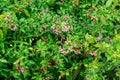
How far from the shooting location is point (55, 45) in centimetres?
303

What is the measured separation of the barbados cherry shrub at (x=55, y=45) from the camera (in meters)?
2.91

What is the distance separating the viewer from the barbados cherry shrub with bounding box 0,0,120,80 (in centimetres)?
291

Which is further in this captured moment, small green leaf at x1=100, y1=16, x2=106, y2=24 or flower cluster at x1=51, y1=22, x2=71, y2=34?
small green leaf at x1=100, y1=16, x2=106, y2=24

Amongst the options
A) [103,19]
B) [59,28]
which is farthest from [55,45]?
[103,19]

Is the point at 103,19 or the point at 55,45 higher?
the point at 103,19

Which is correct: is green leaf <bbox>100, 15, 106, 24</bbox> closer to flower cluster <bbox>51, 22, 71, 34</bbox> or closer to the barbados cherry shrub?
the barbados cherry shrub

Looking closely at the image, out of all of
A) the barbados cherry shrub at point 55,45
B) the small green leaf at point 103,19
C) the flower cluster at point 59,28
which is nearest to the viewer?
the barbados cherry shrub at point 55,45

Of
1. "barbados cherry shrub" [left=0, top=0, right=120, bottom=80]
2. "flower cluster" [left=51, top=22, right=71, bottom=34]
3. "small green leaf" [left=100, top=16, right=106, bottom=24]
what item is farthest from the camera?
"small green leaf" [left=100, top=16, right=106, bottom=24]

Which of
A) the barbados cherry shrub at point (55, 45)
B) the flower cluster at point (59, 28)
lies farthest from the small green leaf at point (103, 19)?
the flower cluster at point (59, 28)

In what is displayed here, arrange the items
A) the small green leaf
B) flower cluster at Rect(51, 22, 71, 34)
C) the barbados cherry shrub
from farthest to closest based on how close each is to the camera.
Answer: the small green leaf → flower cluster at Rect(51, 22, 71, 34) → the barbados cherry shrub

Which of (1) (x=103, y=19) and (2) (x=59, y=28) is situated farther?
(1) (x=103, y=19)

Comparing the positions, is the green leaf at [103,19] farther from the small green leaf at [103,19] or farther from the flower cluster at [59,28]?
the flower cluster at [59,28]

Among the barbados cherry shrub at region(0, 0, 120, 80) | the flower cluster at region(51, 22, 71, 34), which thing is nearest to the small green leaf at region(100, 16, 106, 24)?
the barbados cherry shrub at region(0, 0, 120, 80)

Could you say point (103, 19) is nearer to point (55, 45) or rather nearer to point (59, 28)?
point (59, 28)
